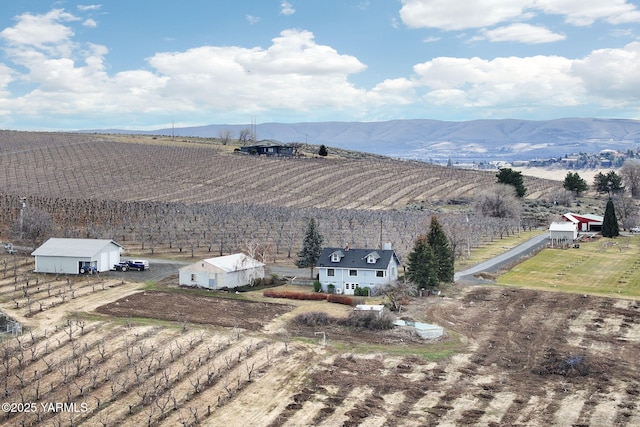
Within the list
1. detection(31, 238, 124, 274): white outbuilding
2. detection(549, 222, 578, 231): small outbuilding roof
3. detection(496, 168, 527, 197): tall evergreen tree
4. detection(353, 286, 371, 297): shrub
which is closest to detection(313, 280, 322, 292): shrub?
detection(353, 286, 371, 297): shrub

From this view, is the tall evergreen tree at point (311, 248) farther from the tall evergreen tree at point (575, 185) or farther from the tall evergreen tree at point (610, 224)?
the tall evergreen tree at point (575, 185)

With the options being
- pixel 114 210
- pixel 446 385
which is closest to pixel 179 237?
pixel 114 210

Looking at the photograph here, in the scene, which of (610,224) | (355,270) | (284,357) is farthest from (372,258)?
(610,224)

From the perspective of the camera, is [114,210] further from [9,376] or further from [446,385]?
[446,385]

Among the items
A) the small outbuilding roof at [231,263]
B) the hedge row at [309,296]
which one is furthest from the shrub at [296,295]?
the small outbuilding roof at [231,263]

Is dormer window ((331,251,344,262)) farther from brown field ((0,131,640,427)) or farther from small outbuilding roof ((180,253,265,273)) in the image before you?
small outbuilding roof ((180,253,265,273))

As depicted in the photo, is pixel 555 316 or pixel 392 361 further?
pixel 555 316
